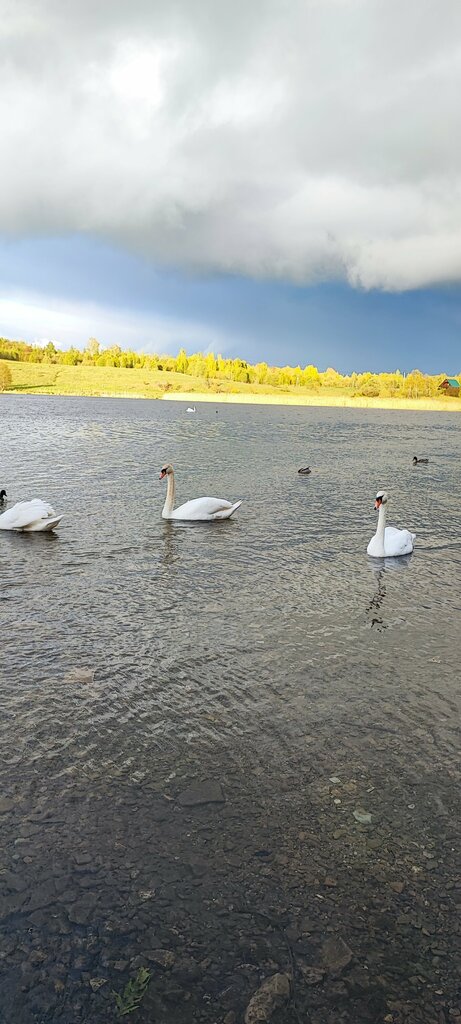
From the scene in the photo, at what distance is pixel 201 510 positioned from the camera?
14914 millimetres

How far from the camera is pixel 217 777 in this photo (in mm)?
4938

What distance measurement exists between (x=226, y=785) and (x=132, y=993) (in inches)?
68.4

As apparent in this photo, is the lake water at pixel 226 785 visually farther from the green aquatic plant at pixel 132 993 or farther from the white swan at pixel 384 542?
Answer: the white swan at pixel 384 542

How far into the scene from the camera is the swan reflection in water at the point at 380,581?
8.74 meters

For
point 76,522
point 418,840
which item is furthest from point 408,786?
point 76,522

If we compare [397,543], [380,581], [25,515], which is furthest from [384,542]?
[25,515]

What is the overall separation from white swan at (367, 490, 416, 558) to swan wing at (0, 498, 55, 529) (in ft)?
20.9

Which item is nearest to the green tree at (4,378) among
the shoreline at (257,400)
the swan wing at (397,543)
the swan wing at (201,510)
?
the shoreline at (257,400)

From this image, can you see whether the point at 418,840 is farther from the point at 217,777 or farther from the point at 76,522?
the point at 76,522

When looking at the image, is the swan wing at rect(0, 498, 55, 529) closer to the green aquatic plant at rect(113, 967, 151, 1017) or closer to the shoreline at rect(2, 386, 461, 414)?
the green aquatic plant at rect(113, 967, 151, 1017)

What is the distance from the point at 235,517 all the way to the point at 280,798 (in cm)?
1141

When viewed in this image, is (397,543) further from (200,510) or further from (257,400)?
(257,400)

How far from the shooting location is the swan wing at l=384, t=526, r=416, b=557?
40.6 ft

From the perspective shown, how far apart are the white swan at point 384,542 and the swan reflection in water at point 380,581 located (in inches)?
4.4
